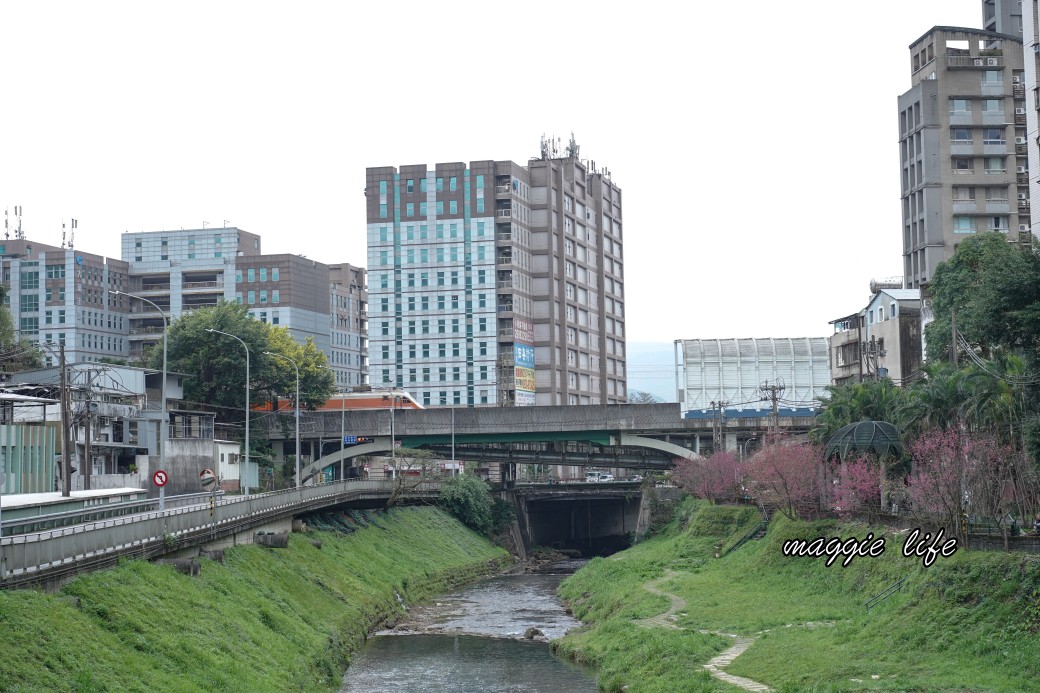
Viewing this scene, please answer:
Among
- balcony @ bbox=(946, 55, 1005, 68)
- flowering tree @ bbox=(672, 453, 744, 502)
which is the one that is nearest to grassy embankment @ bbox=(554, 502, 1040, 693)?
flowering tree @ bbox=(672, 453, 744, 502)

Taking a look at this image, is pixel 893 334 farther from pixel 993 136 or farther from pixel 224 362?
pixel 224 362

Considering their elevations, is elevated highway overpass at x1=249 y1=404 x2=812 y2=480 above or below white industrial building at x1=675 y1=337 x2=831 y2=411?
below

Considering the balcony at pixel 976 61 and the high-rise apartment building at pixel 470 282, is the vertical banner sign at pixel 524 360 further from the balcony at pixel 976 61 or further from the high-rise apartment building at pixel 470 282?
the balcony at pixel 976 61

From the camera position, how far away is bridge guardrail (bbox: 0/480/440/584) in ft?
114

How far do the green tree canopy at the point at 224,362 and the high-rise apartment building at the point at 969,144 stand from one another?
61.4 m

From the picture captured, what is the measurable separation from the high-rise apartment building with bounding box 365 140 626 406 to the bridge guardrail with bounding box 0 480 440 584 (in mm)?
86209

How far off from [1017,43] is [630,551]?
6305 centimetres

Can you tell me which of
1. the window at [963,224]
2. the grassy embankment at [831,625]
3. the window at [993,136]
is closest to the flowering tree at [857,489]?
the grassy embankment at [831,625]

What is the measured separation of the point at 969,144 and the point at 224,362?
236ft

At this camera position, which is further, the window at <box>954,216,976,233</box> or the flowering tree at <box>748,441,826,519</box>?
the window at <box>954,216,976,233</box>

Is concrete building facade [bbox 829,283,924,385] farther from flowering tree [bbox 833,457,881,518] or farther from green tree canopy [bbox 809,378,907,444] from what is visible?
flowering tree [bbox 833,457,881,518]

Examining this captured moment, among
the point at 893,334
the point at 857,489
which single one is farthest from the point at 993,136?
the point at 857,489

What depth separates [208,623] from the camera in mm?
42156

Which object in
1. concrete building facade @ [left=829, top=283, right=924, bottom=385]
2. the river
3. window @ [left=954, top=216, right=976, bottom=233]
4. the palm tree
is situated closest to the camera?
the river
